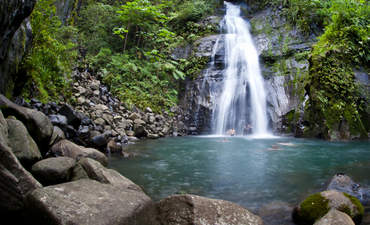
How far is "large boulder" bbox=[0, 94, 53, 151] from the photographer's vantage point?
3.77 meters

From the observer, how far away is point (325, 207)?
9.68 feet

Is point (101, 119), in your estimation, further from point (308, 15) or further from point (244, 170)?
point (308, 15)

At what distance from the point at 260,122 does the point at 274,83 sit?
229cm

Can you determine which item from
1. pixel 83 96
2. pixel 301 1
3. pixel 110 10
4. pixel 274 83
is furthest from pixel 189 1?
pixel 83 96

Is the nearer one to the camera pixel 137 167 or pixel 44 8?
pixel 137 167

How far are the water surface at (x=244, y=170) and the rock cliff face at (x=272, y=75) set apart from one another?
4.20 m

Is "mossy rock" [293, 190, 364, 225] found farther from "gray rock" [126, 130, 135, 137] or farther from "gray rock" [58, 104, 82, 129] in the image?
"gray rock" [126, 130, 135, 137]

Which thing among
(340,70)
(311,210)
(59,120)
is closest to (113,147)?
(59,120)

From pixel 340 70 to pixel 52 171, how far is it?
451 inches

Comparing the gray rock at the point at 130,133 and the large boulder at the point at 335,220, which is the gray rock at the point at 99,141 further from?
the large boulder at the point at 335,220

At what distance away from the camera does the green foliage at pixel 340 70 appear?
33.7ft

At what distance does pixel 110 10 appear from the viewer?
15.3 meters

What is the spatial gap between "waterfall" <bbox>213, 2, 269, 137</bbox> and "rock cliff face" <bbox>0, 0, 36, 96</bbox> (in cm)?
968

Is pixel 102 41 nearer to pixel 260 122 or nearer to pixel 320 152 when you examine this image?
pixel 260 122
